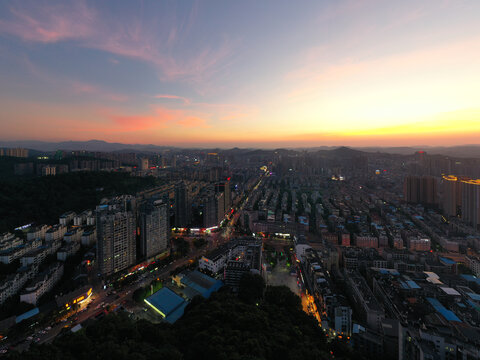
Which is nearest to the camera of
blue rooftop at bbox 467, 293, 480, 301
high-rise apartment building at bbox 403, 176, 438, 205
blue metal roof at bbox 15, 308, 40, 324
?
blue metal roof at bbox 15, 308, 40, 324

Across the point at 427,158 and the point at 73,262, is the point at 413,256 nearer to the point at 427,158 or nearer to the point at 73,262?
the point at 73,262

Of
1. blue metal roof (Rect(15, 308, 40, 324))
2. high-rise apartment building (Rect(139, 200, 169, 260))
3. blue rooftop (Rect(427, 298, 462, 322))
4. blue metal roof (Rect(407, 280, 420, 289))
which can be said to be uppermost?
high-rise apartment building (Rect(139, 200, 169, 260))

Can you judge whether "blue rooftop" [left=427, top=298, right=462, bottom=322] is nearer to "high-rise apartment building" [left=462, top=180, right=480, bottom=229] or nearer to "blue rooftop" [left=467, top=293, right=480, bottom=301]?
"blue rooftop" [left=467, top=293, right=480, bottom=301]

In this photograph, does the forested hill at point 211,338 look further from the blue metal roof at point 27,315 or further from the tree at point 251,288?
the blue metal roof at point 27,315

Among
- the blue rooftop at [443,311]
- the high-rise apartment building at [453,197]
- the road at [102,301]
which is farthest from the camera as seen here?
the high-rise apartment building at [453,197]

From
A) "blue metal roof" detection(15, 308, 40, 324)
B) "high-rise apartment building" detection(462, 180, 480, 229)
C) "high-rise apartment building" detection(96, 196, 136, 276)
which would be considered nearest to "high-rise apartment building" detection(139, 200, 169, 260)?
"high-rise apartment building" detection(96, 196, 136, 276)

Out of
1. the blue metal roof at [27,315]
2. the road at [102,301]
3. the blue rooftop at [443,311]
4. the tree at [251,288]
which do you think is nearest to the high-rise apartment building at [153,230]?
the road at [102,301]
